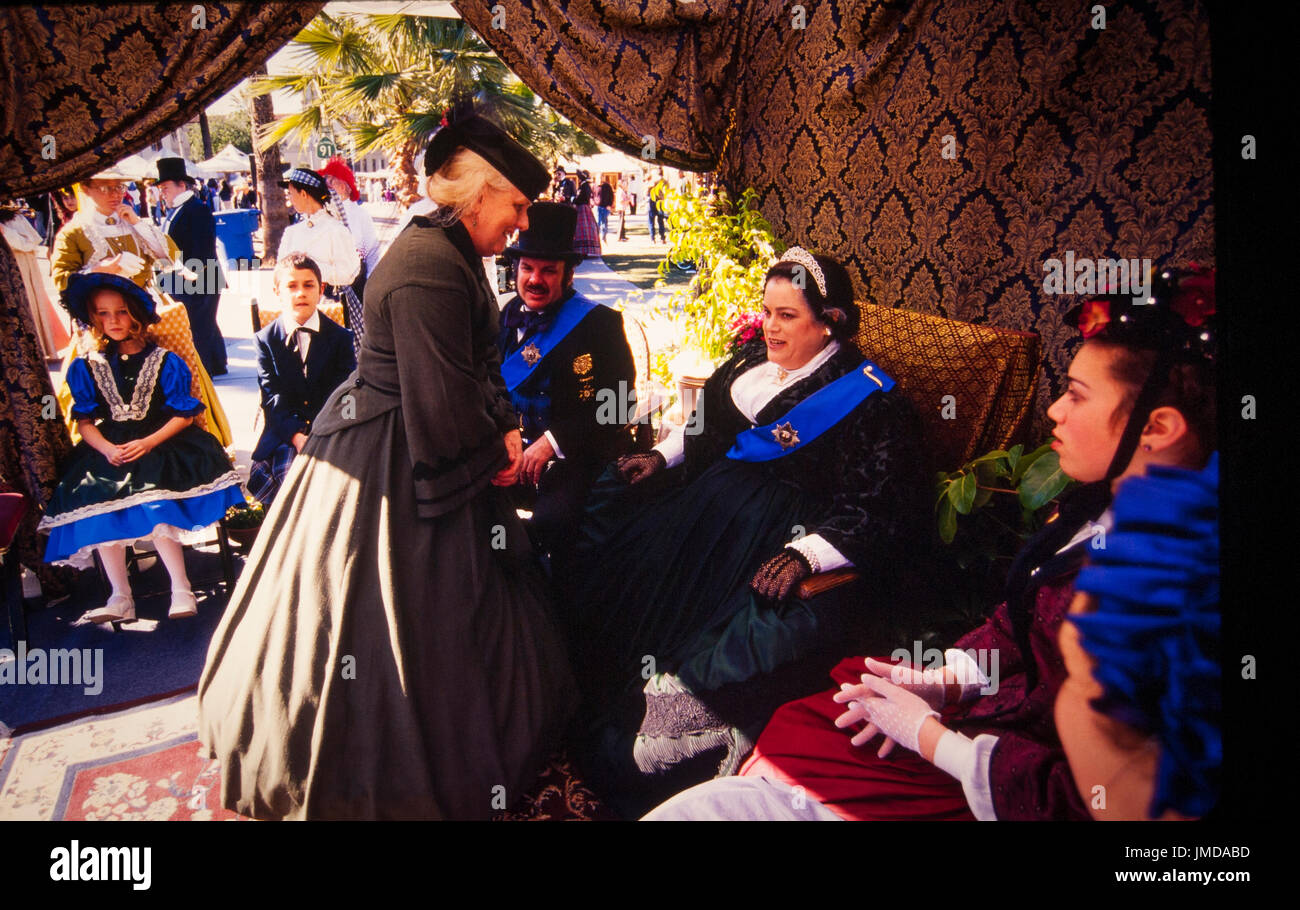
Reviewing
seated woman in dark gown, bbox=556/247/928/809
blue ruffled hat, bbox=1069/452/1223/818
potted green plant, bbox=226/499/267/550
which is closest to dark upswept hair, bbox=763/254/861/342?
seated woman in dark gown, bbox=556/247/928/809

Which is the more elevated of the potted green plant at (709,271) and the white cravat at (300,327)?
the potted green plant at (709,271)

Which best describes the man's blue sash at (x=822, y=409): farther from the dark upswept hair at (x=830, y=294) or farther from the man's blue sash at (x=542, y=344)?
the man's blue sash at (x=542, y=344)

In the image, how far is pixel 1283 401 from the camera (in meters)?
2.23

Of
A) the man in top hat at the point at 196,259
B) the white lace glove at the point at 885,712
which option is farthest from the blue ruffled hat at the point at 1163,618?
the man in top hat at the point at 196,259

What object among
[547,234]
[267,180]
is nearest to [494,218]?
[547,234]

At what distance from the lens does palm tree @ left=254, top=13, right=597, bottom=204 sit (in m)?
2.62

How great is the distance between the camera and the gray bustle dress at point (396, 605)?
2.19 metres

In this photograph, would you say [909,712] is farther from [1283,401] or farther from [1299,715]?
[1283,401]

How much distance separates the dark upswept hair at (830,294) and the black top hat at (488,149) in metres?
0.83

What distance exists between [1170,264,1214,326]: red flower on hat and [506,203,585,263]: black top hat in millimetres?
1858

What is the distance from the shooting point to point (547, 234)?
2709mm

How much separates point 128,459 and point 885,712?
9.53ft

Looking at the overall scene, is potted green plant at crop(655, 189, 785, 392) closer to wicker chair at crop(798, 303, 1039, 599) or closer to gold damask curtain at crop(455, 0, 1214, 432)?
gold damask curtain at crop(455, 0, 1214, 432)

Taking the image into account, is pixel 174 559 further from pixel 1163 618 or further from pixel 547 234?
pixel 1163 618
